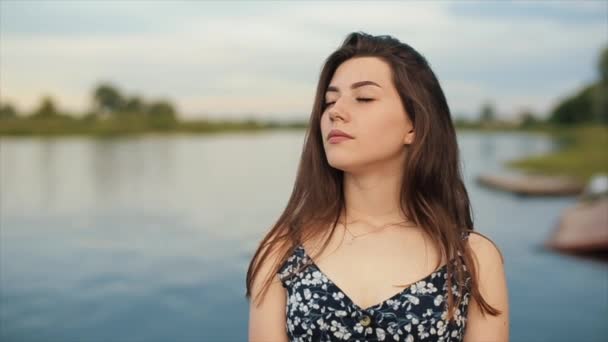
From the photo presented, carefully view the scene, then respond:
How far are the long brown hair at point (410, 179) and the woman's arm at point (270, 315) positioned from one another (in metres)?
0.03

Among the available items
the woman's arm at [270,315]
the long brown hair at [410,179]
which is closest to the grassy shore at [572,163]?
the long brown hair at [410,179]

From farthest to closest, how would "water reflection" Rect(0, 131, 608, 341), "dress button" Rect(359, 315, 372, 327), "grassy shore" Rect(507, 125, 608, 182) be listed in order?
"grassy shore" Rect(507, 125, 608, 182) → "water reflection" Rect(0, 131, 608, 341) → "dress button" Rect(359, 315, 372, 327)

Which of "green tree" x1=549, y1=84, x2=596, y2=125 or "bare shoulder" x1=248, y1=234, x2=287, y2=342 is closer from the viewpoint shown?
"bare shoulder" x1=248, y1=234, x2=287, y2=342

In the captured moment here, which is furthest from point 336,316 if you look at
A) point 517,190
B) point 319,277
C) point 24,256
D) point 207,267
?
point 517,190

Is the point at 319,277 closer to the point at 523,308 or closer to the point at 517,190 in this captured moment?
the point at 523,308

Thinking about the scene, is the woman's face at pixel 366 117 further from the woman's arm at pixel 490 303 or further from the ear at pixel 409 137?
the woman's arm at pixel 490 303

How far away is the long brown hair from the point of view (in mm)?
1916

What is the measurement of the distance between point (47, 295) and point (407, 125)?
5061mm

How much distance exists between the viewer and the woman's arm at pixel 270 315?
189 centimetres

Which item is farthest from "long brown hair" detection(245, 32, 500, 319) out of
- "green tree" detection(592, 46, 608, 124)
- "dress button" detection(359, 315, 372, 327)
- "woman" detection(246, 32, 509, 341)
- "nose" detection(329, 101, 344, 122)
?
"green tree" detection(592, 46, 608, 124)

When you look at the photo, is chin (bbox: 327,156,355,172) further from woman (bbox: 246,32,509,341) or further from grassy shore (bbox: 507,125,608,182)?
grassy shore (bbox: 507,125,608,182)

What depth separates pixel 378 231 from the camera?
2.01 meters

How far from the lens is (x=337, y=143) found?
189 cm

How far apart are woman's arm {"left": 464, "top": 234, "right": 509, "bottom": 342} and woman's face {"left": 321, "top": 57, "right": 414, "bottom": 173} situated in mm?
439
